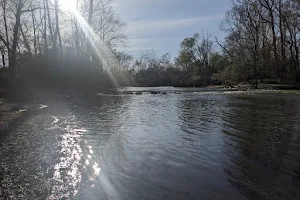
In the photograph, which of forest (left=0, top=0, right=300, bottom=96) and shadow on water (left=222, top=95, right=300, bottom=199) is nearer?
shadow on water (left=222, top=95, right=300, bottom=199)

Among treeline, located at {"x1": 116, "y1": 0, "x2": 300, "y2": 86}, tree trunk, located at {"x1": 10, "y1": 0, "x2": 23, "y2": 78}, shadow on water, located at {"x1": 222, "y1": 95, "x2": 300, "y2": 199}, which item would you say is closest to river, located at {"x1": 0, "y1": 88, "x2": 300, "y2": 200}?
shadow on water, located at {"x1": 222, "y1": 95, "x2": 300, "y2": 199}

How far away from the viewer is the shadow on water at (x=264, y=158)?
560cm

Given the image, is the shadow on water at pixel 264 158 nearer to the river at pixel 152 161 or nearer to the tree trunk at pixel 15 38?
the river at pixel 152 161

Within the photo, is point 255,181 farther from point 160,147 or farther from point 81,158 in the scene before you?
point 81,158

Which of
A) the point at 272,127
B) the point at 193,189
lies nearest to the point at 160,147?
the point at 193,189

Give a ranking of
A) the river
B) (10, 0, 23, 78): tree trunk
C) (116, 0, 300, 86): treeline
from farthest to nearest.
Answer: (116, 0, 300, 86): treeline < (10, 0, 23, 78): tree trunk < the river

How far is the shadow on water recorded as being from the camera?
5598 mm

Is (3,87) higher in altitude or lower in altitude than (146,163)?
higher

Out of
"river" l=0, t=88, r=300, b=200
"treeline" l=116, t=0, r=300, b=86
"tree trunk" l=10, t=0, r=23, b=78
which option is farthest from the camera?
"treeline" l=116, t=0, r=300, b=86

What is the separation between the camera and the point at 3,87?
27.3 metres

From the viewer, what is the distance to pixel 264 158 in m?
7.55

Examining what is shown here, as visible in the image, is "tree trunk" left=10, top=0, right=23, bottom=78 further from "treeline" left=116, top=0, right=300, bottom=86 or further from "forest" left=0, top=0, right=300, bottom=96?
"treeline" left=116, top=0, right=300, bottom=86

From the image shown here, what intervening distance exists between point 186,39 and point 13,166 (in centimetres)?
9771

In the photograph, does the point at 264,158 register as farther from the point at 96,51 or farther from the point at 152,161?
the point at 96,51
